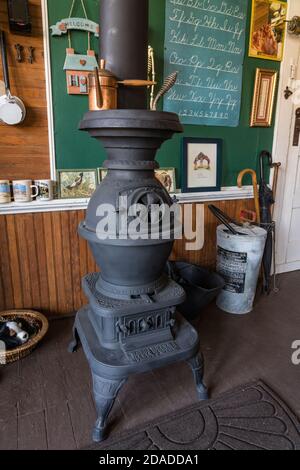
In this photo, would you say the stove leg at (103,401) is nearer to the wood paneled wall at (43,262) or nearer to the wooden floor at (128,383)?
the wooden floor at (128,383)

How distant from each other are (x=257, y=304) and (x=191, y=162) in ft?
3.70

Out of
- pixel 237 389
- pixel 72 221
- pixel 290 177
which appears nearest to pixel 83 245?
pixel 72 221

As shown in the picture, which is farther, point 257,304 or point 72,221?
point 257,304

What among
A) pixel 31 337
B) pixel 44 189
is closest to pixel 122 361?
pixel 31 337

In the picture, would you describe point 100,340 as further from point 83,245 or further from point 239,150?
point 239,150

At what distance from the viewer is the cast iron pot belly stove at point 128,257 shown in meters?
1.31

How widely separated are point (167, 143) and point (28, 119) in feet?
→ 2.81

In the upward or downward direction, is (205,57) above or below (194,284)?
above

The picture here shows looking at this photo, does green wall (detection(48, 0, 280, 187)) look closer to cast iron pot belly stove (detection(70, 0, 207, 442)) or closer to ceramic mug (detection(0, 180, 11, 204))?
ceramic mug (detection(0, 180, 11, 204))

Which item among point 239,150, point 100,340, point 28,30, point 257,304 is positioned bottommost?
point 257,304

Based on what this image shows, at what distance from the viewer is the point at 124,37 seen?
1409 mm

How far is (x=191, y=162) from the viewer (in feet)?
7.36

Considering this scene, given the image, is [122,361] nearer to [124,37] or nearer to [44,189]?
[44,189]

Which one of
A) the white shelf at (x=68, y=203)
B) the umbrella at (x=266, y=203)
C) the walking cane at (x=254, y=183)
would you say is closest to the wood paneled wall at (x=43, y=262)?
the white shelf at (x=68, y=203)
